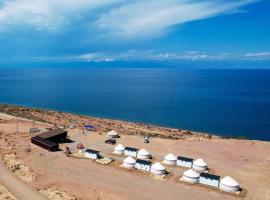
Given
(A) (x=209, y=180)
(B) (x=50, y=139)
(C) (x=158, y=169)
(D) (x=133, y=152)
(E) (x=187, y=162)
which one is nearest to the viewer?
(A) (x=209, y=180)

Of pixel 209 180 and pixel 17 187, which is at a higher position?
pixel 209 180

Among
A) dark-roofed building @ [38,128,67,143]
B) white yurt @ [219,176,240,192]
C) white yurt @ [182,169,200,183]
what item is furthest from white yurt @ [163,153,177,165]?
dark-roofed building @ [38,128,67,143]

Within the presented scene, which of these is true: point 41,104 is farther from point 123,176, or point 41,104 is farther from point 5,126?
point 123,176

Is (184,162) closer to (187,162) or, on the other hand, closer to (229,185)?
(187,162)

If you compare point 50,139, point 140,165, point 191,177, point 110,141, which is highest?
point 50,139

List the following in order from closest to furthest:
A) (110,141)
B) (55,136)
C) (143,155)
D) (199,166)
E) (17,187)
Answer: (17,187) < (199,166) < (143,155) < (55,136) < (110,141)

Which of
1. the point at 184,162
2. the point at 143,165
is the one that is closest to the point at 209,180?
the point at 184,162

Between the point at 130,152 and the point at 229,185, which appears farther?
the point at 130,152
